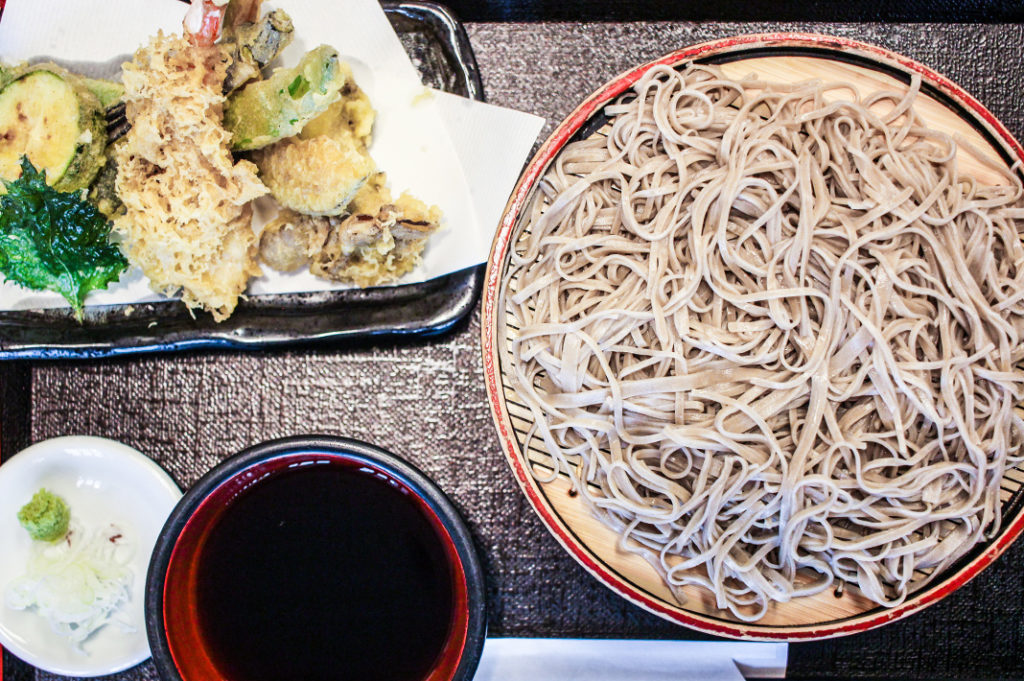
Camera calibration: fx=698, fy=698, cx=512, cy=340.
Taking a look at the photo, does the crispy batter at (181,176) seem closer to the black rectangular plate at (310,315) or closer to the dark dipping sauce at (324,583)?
the black rectangular plate at (310,315)

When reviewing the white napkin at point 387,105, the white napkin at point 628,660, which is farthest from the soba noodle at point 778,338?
the white napkin at point 628,660

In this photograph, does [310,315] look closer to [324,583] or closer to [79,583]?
[324,583]

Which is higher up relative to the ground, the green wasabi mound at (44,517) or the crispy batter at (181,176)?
the crispy batter at (181,176)

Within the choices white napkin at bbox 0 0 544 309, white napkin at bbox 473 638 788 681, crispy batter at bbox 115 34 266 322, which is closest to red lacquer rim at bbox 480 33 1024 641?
white napkin at bbox 0 0 544 309

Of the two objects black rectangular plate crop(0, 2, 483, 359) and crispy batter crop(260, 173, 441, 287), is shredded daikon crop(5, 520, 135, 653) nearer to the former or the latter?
black rectangular plate crop(0, 2, 483, 359)

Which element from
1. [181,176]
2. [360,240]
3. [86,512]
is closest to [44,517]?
[86,512]

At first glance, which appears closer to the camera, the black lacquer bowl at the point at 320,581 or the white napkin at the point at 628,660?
the black lacquer bowl at the point at 320,581
